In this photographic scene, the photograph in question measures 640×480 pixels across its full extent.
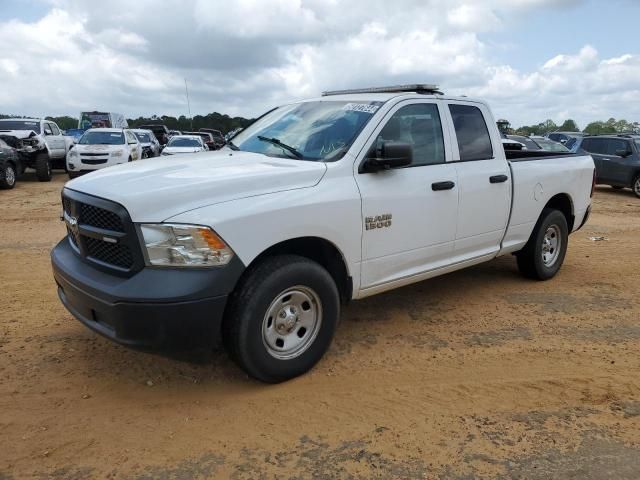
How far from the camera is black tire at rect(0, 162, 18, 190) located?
14.1 m

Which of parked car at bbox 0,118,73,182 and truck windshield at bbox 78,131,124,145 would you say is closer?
parked car at bbox 0,118,73,182

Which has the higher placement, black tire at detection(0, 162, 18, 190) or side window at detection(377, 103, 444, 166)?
side window at detection(377, 103, 444, 166)

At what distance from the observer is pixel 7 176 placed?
14297 mm

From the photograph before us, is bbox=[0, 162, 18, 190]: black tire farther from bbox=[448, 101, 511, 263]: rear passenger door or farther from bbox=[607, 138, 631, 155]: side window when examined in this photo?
bbox=[607, 138, 631, 155]: side window

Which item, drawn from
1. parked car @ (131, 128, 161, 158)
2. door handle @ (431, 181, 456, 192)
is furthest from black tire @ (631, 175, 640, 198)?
→ parked car @ (131, 128, 161, 158)

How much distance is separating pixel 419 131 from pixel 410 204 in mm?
699

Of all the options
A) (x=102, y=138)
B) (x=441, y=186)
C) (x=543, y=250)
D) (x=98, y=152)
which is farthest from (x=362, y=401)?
(x=102, y=138)

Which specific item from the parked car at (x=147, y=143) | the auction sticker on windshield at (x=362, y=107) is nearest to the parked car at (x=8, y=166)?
the parked car at (x=147, y=143)

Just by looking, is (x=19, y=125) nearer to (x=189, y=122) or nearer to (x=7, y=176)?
(x=7, y=176)

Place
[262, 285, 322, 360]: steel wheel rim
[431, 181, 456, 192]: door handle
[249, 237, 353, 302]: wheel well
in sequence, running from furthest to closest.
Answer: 1. [431, 181, 456, 192]: door handle
2. [249, 237, 353, 302]: wheel well
3. [262, 285, 322, 360]: steel wheel rim

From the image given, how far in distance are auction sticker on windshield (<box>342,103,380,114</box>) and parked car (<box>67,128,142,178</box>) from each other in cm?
1309

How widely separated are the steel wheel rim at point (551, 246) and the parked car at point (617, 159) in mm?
11121

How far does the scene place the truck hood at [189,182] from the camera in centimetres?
304

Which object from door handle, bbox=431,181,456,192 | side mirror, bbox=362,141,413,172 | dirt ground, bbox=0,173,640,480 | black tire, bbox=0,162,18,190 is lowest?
dirt ground, bbox=0,173,640,480
